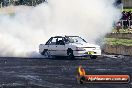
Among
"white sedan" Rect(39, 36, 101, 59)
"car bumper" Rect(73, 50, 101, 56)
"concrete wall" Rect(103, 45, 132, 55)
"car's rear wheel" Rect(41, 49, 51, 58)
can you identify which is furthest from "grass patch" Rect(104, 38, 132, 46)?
"car bumper" Rect(73, 50, 101, 56)

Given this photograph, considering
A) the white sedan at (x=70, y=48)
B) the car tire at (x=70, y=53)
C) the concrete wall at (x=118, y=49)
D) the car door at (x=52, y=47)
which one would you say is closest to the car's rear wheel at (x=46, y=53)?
the white sedan at (x=70, y=48)

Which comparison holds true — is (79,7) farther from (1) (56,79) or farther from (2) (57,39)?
(1) (56,79)

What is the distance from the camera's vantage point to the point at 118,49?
3225cm

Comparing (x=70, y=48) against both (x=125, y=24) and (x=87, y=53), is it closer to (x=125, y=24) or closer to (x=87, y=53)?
(x=87, y=53)

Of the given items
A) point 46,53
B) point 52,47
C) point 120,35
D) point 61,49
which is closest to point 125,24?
point 120,35

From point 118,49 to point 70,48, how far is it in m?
4.37

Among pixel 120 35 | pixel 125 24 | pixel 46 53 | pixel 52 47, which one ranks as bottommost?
pixel 46 53

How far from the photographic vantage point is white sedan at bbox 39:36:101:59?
28.5 meters

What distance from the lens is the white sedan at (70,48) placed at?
2853cm

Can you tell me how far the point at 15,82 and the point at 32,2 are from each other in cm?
5826

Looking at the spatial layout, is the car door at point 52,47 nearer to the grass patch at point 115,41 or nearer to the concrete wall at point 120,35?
the grass patch at point 115,41

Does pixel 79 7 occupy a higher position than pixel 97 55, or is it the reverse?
pixel 79 7

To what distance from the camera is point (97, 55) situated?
94.6ft

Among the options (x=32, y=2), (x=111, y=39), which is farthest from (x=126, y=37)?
(x=32, y=2)
